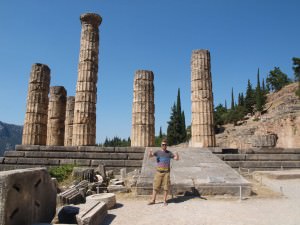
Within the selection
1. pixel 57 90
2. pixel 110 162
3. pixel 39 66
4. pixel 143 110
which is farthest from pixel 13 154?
pixel 143 110

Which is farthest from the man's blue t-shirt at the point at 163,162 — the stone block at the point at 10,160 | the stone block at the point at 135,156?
the stone block at the point at 10,160

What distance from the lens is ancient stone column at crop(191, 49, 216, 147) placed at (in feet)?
44.0

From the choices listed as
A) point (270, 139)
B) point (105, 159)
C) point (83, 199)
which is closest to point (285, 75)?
point (270, 139)

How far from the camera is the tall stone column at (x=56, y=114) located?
17.5 meters

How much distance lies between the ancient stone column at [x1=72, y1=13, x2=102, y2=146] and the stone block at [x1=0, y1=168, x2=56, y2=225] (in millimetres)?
8948

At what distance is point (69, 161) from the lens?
38.7 ft

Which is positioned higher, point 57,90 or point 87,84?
point 57,90

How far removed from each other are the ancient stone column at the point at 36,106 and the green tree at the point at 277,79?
53616 mm

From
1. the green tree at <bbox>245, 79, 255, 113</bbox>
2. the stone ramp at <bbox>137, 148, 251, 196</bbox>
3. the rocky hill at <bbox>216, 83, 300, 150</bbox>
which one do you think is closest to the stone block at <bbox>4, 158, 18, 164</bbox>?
the stone ramp at <bbox>137, 148, 251, 196</bbox>

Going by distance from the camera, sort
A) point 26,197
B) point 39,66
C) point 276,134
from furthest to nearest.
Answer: point 276,134
point 39,66
point 26,197

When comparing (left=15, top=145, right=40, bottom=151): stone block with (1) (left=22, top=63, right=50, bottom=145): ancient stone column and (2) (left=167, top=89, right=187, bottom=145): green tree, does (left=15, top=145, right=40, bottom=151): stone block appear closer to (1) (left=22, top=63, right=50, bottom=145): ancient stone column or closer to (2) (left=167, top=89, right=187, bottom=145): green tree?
(1) (left=22, top=63, right=50, bottom=145): ancient stone column

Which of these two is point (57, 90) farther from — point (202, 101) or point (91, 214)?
point (91, 214)

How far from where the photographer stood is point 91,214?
13.8 ft

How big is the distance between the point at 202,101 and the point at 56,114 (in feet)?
33.0
